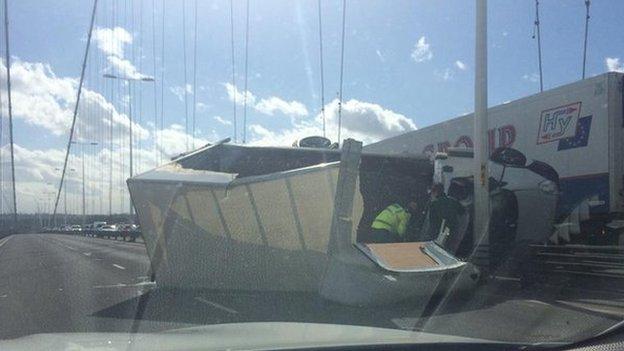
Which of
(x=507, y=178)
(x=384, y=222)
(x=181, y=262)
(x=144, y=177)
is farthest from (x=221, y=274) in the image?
(x=507, y=178)

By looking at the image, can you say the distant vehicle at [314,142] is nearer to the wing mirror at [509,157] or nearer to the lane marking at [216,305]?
the wing mirror at [509,157]

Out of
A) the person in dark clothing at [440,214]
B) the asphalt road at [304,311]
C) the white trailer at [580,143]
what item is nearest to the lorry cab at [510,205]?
the white trailer at [580,143]

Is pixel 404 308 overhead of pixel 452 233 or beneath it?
beneath

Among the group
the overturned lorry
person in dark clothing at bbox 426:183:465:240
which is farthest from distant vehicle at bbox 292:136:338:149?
person in dark clothing at bbox 426:183:465:240

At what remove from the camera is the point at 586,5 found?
2070 centimetres

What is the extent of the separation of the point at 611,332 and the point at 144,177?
27.3ft

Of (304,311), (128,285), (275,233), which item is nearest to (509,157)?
(275,233)

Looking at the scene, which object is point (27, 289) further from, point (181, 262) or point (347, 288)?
point (347, 288)

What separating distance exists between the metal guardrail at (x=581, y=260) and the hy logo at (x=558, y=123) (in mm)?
2354

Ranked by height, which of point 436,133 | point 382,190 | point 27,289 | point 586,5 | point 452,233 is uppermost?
point 586,5

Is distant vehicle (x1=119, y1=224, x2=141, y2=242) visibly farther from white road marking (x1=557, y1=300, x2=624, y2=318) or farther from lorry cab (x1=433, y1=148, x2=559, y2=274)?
white road marking (x1=557, y1=300, x2=624, y2=318)

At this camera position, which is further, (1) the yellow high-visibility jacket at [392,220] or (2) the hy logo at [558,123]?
(2) the hy logo at [558,123]

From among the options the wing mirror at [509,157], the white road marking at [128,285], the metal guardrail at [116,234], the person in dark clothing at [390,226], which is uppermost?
the wing mirror at [509,157]

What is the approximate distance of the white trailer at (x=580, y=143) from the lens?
12.3 meters
